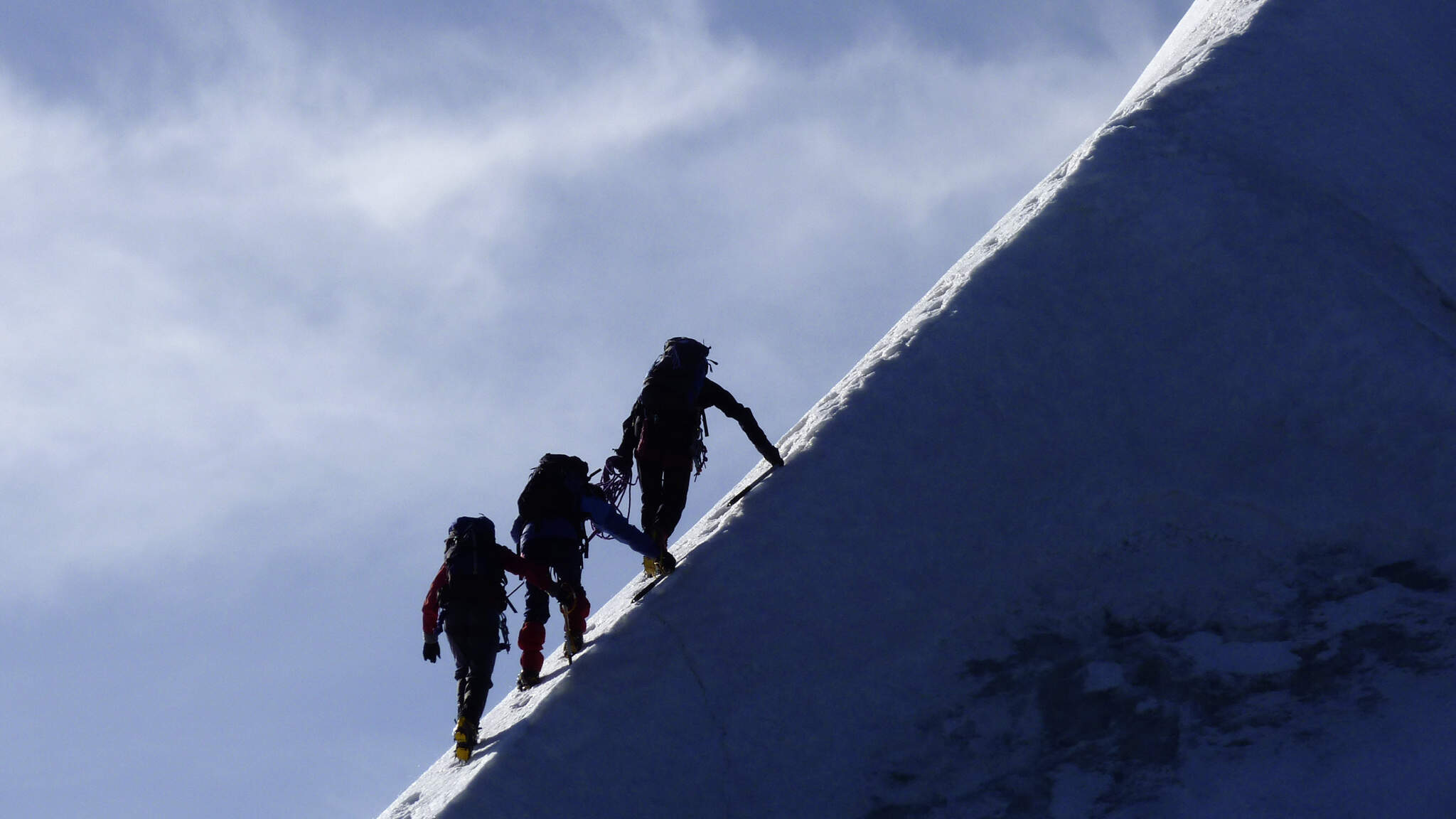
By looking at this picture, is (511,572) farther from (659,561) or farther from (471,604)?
(659,561)

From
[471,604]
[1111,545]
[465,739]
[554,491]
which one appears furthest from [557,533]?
[1111,545]

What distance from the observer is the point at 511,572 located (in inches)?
366

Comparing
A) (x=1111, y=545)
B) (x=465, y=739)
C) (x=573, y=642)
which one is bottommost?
(x=1111, y=545)

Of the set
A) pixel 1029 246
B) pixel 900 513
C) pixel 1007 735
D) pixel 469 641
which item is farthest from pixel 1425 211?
pixel 469 641

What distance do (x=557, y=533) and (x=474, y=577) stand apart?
76 cm

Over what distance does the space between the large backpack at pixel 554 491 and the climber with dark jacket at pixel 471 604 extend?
0.44m

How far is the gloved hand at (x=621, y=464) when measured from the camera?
10672 millimetres

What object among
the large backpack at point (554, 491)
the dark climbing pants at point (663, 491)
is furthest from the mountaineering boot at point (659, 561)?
the large backpack at point (554, 491)

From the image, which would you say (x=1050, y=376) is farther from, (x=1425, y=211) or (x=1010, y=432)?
(x=1425, y=211)

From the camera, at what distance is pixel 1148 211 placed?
9961 millimetres

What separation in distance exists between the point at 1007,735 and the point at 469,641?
3697 millimetres

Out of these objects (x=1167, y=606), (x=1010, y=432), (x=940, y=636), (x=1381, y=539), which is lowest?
(x=1381, y=539)

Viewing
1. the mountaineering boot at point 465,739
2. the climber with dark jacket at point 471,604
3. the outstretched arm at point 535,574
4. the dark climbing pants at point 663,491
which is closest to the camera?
the mountaineering boot at point 465,739

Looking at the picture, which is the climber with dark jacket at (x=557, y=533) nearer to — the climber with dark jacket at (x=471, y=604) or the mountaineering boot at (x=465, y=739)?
the climber with dark jacket at (x=471, y=604)
